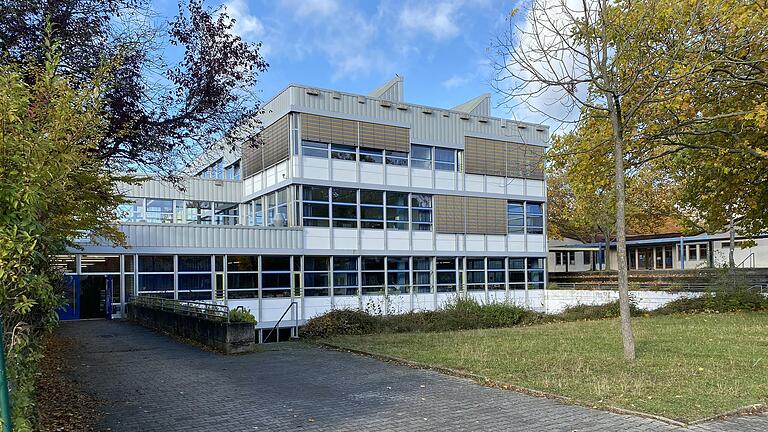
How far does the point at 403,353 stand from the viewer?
12.4m

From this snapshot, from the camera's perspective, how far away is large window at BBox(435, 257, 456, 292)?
3073 centimetres

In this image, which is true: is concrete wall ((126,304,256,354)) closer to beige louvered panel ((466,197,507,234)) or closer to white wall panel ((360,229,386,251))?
white wall panel ((360,229,386,251))

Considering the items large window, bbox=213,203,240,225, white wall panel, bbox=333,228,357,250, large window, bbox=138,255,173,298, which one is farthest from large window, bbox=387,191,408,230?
large window, bbox=138,255,173,298

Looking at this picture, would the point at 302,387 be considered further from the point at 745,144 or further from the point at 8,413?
the point at 745,144

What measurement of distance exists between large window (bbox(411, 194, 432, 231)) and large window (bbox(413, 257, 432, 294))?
159cm

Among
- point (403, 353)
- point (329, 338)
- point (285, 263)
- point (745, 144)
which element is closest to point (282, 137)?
point (285, 263)

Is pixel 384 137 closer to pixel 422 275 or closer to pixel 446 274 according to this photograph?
pixel 422 275

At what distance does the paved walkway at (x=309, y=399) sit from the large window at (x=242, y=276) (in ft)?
40.7

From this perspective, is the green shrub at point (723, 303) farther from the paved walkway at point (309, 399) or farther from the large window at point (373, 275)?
the paved walkway at point (309, 399)

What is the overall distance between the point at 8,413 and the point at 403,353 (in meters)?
9.49

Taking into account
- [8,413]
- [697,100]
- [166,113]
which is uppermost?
[697,100]

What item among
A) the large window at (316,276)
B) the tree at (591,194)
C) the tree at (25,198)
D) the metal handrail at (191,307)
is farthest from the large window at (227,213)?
the tree at (25,198)

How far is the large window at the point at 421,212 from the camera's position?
2989 centimetres

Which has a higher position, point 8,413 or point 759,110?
point 759,110
